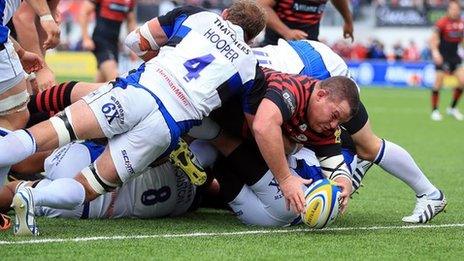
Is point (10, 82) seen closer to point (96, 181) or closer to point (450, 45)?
point (96, 181)

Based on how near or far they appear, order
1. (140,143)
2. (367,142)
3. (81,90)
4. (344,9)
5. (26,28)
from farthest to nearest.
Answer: (344,9) < (26,28) < (81,90) < (367,142) < (140,143)

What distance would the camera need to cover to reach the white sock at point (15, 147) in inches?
215

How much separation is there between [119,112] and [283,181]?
1.08 m

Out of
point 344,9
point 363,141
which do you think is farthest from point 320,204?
point 344,9

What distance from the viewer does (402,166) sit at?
6664mm

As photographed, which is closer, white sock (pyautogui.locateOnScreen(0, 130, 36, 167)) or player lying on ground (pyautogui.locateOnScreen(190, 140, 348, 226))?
white sock (pyautogui.locateOnScreen(0, 130, 36, 167))

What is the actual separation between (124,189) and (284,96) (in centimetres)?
132

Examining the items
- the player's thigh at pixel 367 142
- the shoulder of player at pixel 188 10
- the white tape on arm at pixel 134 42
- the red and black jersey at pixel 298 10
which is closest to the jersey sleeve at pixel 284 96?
the shoulder of player at pixel 188 10

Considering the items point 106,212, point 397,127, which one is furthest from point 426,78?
point 106,212

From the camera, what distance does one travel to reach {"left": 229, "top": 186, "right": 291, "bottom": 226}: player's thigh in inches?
246

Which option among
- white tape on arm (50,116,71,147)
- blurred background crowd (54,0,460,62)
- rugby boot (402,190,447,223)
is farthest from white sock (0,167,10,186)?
blurred background crowd (54,0,460,62)

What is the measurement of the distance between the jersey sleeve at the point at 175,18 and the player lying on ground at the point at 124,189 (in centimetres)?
91

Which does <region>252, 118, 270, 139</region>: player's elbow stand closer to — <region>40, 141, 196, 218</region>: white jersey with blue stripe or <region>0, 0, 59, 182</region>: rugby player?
<region>40, 141, 196, 218</region>: white jersey with blue stripe

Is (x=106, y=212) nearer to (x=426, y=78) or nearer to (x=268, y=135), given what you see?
(x=268, y=135)
